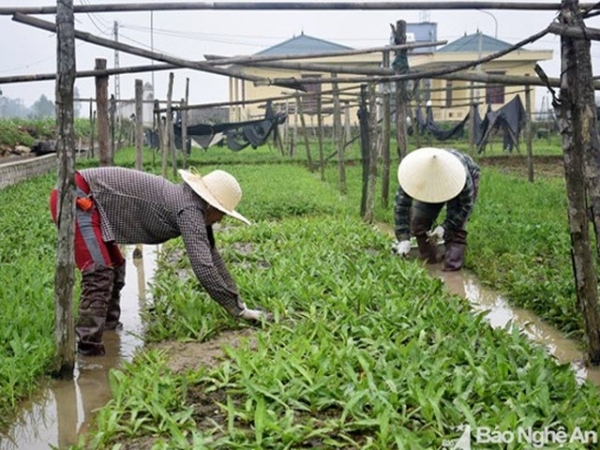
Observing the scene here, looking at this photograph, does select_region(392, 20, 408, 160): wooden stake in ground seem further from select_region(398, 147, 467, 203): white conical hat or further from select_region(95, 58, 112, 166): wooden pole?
select_region(95, 58, 112, 166): wooden pole

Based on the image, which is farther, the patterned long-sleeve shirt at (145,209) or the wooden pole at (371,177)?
the wooden pole at (371,177)

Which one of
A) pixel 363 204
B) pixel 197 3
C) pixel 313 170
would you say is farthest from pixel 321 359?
pixel 313 170

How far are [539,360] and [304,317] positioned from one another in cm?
154

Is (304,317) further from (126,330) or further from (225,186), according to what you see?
(126,330)

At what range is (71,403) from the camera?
4105 millimetres

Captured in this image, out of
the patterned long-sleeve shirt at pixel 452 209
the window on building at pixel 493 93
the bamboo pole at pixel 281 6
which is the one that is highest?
the window on building at pixel 493 93

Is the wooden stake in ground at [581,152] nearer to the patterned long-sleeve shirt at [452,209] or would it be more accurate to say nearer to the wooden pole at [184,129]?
the patterned long-sleeve shirt at [452,209]

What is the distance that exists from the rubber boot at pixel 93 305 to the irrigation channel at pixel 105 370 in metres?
0.13

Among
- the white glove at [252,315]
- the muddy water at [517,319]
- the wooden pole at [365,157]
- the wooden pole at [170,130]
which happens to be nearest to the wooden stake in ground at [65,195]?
the white glove at [252,315]

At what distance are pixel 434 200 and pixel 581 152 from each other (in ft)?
7.98

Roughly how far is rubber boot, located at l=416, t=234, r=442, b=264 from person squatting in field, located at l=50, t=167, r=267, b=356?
2.90 metres

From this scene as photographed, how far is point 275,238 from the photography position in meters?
8.17

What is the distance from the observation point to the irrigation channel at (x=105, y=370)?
3751mm

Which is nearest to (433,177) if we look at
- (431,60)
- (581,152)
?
(581,152)
